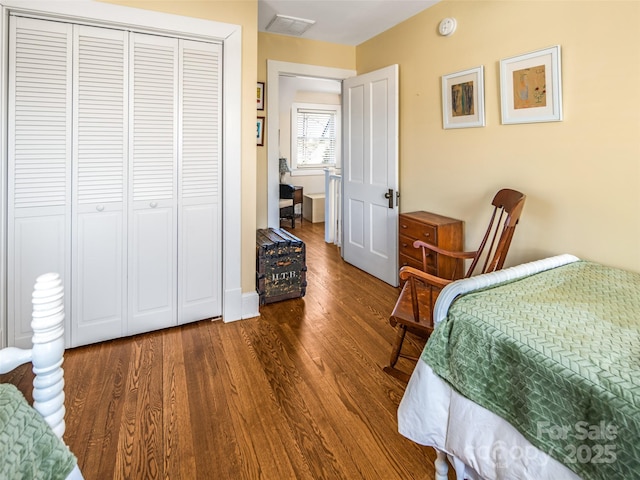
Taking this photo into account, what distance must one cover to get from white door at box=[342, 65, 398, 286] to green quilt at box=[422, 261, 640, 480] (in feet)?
6.88

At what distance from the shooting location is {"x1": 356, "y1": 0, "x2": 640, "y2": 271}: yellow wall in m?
1.98

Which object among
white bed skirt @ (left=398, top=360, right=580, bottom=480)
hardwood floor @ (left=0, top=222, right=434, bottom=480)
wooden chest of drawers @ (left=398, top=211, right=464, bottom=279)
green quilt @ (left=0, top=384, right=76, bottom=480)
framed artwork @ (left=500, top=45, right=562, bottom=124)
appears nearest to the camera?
green quilt @ (left=0, top=384, right=76, bottom=480)

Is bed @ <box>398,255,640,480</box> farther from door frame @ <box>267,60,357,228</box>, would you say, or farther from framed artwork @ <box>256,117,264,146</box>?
framed artwork @ <box>256,117,264,146</box>

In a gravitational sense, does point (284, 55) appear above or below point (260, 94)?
above

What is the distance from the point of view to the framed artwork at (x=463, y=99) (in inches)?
107

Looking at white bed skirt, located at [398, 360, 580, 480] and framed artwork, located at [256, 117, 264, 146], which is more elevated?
framed artwork, located at [256, 117, 264, 146]

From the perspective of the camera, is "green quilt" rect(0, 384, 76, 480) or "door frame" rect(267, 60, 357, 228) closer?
"green quilt" rect(0, 384, 76, 480)

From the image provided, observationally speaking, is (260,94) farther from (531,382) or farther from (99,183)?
(531,382)

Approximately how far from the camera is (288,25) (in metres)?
3.44

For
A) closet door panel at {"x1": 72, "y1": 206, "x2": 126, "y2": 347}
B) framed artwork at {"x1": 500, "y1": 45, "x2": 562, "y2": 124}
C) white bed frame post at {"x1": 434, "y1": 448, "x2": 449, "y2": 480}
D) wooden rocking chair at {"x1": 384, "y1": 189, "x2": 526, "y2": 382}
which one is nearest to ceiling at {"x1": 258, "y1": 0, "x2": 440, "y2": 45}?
framed artwork at {"x1": 500, "y1": 45, "x2": 562, "y2": 124}

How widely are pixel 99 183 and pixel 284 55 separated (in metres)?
2.25

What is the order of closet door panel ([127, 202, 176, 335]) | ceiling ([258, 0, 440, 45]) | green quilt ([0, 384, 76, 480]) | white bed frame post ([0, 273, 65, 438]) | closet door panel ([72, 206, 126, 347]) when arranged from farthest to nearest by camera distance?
ceiling ([258, 0, 440, 45])
closet door panel ([127, 202, 176, 335])
closet door panel ([72, 206, 126, 347])
white bed frame post ([0, 273, 65, 438])
green quilt ([0, 384, 76, 480])

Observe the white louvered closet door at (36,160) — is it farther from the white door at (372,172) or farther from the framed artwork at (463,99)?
the framed artwork at (463,99)

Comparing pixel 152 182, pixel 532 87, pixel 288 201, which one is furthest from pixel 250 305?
pixel 288 201
